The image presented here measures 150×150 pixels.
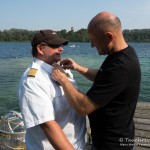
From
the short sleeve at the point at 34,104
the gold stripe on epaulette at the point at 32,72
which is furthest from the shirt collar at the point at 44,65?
the short sleeve at the point at 34,104

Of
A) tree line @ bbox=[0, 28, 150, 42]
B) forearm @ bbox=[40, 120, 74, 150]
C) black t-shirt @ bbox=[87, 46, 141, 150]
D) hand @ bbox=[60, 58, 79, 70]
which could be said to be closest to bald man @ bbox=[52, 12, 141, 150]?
black t-shirt @ bbox=[87, 46, 141, 150]

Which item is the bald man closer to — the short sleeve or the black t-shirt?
the black t-shirt

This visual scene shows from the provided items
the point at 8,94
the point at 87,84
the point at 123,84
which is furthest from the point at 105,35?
the point at 87,84

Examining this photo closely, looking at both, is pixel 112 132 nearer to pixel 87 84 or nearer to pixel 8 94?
pixel 8 94

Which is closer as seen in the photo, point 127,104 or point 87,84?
point 127,104

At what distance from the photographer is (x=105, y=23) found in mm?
2414

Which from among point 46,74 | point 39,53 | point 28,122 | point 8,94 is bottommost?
point 8,94

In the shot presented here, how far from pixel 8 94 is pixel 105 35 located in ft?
47.7

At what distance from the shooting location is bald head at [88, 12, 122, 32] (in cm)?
241

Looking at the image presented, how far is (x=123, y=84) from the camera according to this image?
237cm

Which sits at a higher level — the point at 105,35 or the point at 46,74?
the point at 105,35

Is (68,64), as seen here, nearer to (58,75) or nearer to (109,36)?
(58,75)

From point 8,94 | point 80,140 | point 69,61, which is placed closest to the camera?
point 80,140

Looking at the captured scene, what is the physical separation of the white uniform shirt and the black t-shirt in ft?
0.60
